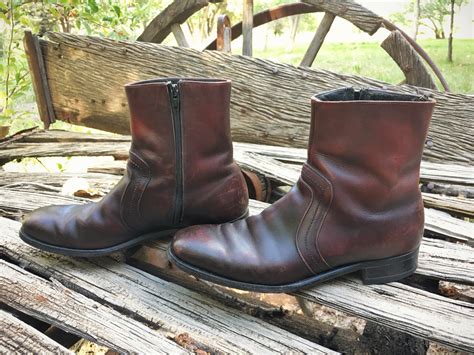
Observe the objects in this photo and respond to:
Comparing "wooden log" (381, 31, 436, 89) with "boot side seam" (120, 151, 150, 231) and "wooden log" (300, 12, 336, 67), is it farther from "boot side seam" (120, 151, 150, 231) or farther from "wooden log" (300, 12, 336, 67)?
"boot side seam" (120, 151, 150, 231)

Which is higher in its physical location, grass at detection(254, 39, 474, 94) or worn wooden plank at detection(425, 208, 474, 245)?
grass at detection(254, 39, 474, 94)

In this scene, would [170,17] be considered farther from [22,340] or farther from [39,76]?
[22,340]

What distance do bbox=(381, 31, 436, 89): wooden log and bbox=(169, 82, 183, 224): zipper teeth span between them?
1.39m

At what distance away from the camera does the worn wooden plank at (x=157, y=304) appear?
691 millimetres

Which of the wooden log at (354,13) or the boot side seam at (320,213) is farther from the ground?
the wooden log at (354,13)

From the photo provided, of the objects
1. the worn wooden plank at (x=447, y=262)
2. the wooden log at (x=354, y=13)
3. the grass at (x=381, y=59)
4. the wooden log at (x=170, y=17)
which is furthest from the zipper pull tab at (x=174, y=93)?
the wooden log at (x=170, y=17)

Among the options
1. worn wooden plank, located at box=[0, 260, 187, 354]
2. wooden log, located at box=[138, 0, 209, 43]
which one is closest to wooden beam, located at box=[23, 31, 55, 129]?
wooden log, located at box=[138, 0, 209, 43]

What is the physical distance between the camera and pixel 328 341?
78cm

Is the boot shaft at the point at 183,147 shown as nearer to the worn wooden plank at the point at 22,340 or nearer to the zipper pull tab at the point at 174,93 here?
the zipper pull tab at the point at 174,93

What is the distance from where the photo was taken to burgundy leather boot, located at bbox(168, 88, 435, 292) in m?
0.71

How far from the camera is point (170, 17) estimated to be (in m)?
2.56

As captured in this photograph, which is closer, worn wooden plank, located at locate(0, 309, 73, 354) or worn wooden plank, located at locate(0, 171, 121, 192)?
→ worn wooden plank, located at locate(0, 309, 73, 354)

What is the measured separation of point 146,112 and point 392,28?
5.10 ft

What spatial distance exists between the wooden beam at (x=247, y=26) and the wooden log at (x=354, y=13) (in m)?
0.34
